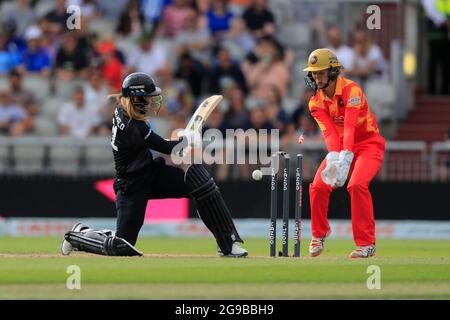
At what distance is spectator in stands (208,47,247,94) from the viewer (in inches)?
741

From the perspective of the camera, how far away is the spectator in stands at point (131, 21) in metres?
20.3

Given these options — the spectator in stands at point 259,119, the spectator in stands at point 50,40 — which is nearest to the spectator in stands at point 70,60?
the spectator in stands at point 50,40

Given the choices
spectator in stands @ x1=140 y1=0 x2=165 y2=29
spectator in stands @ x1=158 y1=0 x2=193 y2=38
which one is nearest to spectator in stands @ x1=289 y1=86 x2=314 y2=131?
spectator in stands @ x1=158 y1=0 x2=193 y2=38

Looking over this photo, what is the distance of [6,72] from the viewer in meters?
19.8

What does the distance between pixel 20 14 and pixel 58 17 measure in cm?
92

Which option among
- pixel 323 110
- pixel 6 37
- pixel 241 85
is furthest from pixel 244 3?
pixel 323 110

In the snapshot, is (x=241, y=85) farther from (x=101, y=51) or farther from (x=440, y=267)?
(x=440, y=267)

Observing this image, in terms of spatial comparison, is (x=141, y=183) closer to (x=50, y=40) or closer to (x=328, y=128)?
(x=328, y=128)

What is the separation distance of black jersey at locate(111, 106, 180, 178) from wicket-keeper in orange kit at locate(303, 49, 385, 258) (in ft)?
5.15

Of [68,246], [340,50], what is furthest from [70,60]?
[68,246]

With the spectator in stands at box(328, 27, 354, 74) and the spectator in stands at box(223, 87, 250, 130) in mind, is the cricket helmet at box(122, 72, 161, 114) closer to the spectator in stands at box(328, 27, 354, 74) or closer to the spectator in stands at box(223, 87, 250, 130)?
the spectator in stands at box(223, 87, 250, 130)

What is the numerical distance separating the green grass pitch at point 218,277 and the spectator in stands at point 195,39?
810 cm

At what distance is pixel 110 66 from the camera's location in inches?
757

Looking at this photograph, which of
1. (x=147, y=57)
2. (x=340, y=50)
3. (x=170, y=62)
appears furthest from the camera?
(x=170, y=62)
